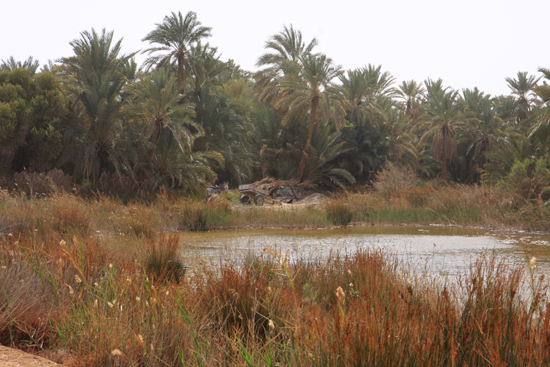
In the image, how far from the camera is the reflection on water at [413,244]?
833 cm

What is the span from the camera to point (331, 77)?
94.2ft

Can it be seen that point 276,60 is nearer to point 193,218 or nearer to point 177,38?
point 177,38

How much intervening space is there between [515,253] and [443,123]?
27.6 meters

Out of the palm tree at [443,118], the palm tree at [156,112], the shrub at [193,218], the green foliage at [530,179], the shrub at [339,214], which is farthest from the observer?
the palm tree at [443,118]

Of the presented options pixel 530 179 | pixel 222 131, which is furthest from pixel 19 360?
pixel 222 131

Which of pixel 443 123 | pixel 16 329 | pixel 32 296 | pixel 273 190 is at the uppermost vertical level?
pixel 443 123

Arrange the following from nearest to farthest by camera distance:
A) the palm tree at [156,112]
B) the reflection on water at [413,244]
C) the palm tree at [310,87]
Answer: the reflection on water at [413,244], the palm tree at [156,112], the palm tree at [310,87]

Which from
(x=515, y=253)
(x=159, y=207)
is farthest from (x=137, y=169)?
(x=515, y=253)

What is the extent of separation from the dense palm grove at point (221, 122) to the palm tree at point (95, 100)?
65 millimetres

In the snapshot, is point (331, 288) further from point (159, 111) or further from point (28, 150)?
point (28, 150)

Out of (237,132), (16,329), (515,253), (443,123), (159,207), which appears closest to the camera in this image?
(16,329)

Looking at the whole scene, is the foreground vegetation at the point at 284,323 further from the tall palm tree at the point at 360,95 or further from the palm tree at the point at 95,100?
the tall palm tree at the point at 360,95

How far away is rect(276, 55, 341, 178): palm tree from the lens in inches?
1099

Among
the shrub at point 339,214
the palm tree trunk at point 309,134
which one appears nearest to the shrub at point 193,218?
the shrub at point 339,214
